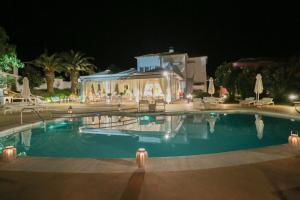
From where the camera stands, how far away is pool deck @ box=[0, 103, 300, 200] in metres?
3.91

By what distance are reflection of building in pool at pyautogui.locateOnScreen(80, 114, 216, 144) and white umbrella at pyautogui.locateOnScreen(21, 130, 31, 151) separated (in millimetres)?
2115

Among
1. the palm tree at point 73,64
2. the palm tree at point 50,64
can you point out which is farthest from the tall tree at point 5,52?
the palm tree at point 73,64

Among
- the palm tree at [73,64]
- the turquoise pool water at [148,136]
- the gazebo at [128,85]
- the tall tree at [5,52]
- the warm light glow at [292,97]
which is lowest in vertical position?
the turquoise pool water at [148,136]

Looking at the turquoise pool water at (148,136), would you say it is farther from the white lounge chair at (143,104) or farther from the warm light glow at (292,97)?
the warm light glow at (292,97)

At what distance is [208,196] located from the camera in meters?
3.81

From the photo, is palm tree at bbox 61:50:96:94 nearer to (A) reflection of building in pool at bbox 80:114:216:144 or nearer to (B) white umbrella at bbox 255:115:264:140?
(A) reflection of building in pool at bbox 80:114:216:144

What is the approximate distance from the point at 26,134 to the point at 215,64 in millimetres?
43303

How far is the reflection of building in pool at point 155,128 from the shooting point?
999cm

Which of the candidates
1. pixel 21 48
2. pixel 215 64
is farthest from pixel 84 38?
pixel 215 64

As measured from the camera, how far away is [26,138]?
992 cm

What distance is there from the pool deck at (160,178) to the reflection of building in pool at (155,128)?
397cm

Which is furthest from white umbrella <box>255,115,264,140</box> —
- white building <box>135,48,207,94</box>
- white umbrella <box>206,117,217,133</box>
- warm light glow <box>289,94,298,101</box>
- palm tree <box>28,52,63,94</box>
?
palm tree <box>28,52,63,94</box>

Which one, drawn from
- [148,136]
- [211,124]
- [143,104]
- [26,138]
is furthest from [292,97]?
[26,138]

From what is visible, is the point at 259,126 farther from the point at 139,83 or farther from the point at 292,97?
the point at 139,83
